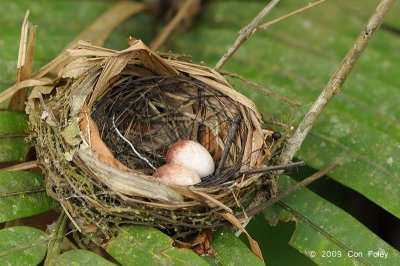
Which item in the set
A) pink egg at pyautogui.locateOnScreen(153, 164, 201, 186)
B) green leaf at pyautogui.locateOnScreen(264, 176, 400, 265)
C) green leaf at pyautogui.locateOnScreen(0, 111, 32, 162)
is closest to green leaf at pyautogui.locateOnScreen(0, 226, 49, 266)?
green leaf at pyautogui.locateOnScreen(0, 111, 32, 162)

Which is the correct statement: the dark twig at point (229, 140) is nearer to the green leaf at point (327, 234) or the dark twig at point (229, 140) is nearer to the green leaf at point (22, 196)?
the green leaf at point (327, 234)

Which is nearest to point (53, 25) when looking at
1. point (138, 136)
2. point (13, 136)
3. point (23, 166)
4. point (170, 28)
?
point (170, 28)

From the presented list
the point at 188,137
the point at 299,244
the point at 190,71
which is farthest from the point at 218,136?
the point at 299,244

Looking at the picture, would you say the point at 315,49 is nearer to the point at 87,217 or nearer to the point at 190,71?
the point at 190,71

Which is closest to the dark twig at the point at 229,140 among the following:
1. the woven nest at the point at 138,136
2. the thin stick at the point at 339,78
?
the woven nest at the point at 138,136

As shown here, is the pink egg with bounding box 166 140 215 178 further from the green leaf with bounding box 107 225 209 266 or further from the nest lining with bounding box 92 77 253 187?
the green leaf with bounding box 107 225 209 266

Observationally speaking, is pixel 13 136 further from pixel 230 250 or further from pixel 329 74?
pixel 329 74
